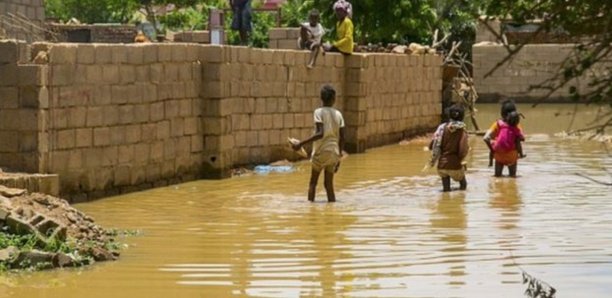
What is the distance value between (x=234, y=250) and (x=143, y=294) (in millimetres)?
2134

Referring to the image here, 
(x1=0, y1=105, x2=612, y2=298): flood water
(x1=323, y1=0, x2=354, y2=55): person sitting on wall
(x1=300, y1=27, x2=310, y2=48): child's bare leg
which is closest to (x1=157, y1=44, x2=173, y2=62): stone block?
(x1=0, y1=105, x2=612, y2=298): flood water

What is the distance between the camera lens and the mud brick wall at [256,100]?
18156 millimetres

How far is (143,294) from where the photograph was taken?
931 centimetres

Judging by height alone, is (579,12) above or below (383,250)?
above

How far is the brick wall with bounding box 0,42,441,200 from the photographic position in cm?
1421

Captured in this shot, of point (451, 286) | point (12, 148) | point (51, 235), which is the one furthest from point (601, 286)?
point (12, 148)

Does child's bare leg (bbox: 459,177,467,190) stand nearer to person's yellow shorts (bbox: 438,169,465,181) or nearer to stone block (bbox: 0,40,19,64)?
person's yellow shorts (bbox: 438,169,465,181)

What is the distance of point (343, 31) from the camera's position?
22672mm

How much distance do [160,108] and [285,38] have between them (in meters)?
9.89

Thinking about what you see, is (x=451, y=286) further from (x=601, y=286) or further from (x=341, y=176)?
(x=341, y=176)

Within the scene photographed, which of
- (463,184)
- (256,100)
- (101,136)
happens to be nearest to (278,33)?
(256,100)

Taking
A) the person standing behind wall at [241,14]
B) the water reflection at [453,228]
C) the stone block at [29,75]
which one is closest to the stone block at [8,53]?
the stone block at [29,75]

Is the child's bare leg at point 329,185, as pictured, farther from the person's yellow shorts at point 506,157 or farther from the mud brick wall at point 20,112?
the person's yellow shorts at point 506,157

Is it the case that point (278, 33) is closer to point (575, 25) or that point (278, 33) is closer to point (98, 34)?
point (98, 34)
